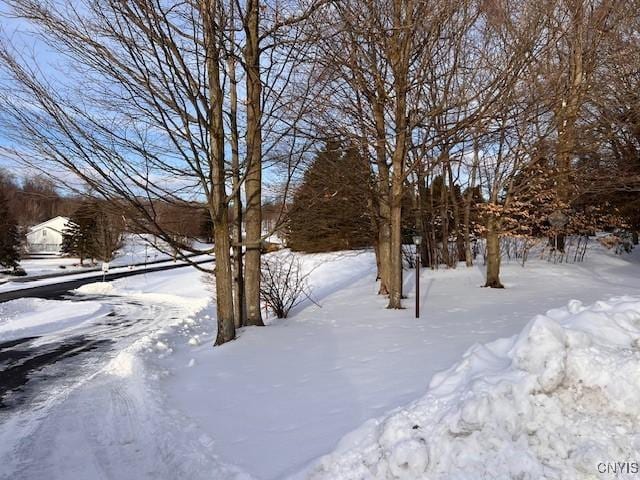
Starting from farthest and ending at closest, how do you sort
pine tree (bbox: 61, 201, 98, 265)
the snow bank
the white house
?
1. the white house
2. pine tree (bbox: 61, 201, 98, 265)
3. the snow bank

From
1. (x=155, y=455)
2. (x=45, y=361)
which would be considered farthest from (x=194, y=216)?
(x=155, y=455)

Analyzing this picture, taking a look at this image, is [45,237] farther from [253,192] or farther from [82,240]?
[253,192]

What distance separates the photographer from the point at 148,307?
18109 mm

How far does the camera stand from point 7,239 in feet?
112

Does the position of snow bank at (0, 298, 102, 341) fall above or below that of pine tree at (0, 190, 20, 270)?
below

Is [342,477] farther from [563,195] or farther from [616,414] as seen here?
[563,195]

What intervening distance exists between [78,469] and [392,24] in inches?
353

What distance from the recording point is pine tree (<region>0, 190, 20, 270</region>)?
109ft

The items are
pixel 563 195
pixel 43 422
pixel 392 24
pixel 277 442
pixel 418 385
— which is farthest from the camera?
pixel 563 195

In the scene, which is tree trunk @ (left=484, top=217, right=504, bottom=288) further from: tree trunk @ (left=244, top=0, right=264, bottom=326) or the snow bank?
the snow bank

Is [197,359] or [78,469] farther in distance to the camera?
[197,359]

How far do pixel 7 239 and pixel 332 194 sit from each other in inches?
1365

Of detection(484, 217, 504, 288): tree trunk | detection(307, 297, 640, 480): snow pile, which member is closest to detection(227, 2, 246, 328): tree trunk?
detection(307, 297, 640, 480): snow pile

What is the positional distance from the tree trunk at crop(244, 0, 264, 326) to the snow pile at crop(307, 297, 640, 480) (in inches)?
210
